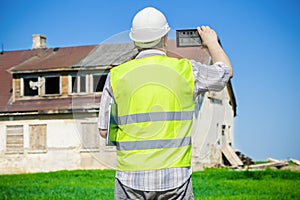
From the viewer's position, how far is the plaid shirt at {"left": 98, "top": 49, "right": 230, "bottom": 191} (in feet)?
8.54

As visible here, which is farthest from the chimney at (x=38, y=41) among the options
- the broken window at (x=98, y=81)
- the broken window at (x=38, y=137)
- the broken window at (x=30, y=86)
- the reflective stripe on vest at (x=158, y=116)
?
the reflective stripe on vest at (x=158, y=116)

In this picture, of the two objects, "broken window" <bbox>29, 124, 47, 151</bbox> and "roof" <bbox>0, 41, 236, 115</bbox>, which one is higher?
"roof" <bbox>0, 41, 236, 115</bbox>

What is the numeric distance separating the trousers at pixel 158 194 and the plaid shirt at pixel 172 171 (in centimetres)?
2

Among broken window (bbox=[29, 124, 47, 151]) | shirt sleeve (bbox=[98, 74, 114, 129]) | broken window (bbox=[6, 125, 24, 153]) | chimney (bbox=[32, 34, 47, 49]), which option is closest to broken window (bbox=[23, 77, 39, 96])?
broken window (bbox=[6, 125, 24, 153])

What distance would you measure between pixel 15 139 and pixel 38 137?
1040 millimetres

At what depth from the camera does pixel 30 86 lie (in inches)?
992

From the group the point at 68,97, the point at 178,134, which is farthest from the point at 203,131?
the point at 68,97

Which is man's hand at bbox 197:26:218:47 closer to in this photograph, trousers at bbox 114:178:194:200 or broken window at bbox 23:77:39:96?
trousers at bbox 114:178:194:200

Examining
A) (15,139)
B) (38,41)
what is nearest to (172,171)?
(15,139)

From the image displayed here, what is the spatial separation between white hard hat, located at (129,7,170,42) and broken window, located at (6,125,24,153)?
22.4 meters

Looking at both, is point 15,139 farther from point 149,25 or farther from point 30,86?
point 149,25

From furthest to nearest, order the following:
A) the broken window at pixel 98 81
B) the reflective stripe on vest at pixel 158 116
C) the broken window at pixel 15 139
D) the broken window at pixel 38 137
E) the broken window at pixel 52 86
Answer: the broken window at pixel 52 86 → the broken window at pixel 15 139 → the broken window at pixel 38 137 → the broken window at pixel 98 81 → the reflective stripe on vest at pixel 158 116

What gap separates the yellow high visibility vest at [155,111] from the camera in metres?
2.58

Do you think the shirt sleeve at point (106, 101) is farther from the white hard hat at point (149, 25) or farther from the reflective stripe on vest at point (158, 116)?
the white hard hat at point (149, 25)
